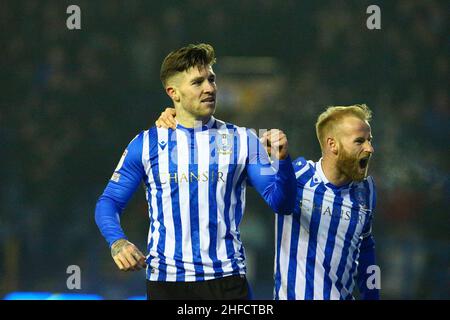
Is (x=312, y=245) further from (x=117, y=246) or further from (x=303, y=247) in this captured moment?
(x=117, y=246)

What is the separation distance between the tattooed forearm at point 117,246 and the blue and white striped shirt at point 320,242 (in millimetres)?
777

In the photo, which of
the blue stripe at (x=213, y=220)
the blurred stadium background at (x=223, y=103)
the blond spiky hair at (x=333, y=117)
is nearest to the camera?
the blue stripe at (x=213, y=220)

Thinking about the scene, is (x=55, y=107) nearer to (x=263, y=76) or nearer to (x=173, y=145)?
(x=263, y=76)

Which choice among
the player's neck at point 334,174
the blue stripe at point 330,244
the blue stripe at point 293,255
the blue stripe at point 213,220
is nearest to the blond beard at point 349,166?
the player's neck at point 334,174

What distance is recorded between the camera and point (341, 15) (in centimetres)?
712

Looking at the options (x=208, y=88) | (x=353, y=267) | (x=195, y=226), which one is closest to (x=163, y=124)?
(x=208, y=88)

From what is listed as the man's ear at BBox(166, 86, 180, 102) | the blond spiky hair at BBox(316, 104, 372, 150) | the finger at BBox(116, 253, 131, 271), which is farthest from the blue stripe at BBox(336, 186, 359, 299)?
the finger at BBox(116, 253, 131, 271)

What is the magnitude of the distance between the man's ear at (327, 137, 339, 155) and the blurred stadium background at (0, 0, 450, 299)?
2396 mm

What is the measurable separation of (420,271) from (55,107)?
298 centimetres

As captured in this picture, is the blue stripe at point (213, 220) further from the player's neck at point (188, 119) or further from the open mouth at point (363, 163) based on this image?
the open mouth at point (363, 163)

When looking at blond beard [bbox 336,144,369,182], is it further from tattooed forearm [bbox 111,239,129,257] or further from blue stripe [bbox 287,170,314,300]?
tattooed forearm [bbox 111,239,129,257]

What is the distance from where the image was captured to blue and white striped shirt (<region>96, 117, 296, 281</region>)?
3852 mm

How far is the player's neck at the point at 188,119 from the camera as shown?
4023 millimetres
